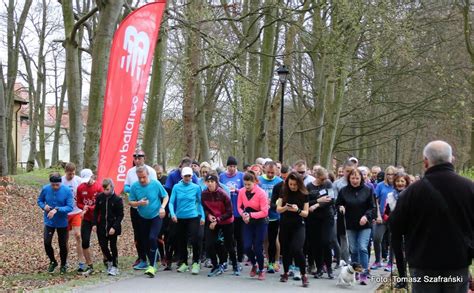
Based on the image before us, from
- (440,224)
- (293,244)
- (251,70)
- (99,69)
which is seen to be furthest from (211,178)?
Result: (251,70)

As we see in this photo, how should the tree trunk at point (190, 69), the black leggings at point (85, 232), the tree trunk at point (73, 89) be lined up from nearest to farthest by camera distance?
the black leggings at point (85, 232)
the tree trunk at point (190, 69)
the tree trunk at point (73, 89)

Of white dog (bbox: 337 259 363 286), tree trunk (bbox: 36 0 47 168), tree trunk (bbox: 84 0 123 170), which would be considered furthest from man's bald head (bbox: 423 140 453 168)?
tree trunk (bbox: 36 0 47 168)

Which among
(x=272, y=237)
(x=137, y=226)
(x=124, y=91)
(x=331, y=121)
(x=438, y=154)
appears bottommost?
(x=272, y=237)

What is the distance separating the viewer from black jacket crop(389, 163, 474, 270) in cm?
500

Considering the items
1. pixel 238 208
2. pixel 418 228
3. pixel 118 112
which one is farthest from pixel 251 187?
pixel 418 228

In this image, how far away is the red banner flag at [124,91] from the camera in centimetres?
1228

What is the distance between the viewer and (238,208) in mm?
10445

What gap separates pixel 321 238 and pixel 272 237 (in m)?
1.05

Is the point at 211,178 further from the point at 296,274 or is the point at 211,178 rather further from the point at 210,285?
the point at 296,274

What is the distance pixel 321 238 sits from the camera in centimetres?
1015

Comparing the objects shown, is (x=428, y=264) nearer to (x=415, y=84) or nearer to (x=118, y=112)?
(x=118, y=112)

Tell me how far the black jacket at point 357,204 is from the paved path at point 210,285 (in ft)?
3.37

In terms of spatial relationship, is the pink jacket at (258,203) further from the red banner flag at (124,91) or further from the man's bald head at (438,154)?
the man's bald head at (438,154)

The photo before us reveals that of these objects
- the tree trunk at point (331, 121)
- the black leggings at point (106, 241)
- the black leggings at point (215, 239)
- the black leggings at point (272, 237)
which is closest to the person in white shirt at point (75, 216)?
the black leggings at point (106, 241)
